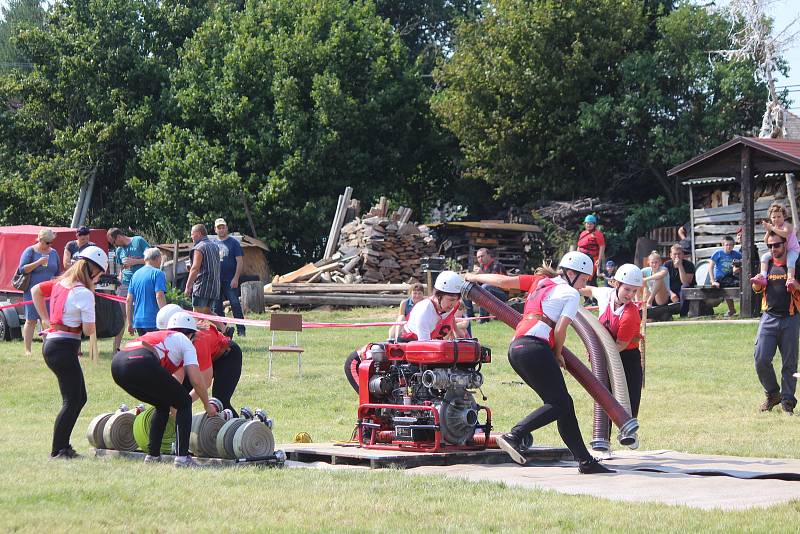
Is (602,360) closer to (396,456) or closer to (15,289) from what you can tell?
(396,456)

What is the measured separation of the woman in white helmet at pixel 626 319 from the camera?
429 inches

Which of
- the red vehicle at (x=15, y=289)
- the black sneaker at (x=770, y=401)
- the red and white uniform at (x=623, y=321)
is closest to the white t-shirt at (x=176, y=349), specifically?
the red and white uniform at (x=623, y=321)

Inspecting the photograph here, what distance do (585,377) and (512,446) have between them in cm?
92

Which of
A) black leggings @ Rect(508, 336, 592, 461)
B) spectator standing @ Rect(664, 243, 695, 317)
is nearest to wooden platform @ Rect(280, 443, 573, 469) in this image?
black leggings @ Rect(508, 336, 592, 461)

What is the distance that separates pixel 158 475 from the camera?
8992 mm

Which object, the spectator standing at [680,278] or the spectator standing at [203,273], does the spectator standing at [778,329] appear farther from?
the spectator standing at [680,278]

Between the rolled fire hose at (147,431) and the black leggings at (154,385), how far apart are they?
1.45 ft

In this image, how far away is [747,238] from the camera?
2242 centimetres

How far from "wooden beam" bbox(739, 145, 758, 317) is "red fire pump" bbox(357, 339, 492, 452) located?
1258cm

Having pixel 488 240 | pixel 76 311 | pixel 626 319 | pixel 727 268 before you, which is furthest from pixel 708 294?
pixel 76 311

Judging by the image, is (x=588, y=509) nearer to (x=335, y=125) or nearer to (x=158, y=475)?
(x=158, y=475)

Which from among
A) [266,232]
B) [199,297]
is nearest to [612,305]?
[199,297]

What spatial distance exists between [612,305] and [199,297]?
8806mm

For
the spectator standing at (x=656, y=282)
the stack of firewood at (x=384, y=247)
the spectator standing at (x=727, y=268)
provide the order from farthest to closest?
1. the stack of firewood at (x=384, y=247)
2. the spectator standing at (x=727, y=268)
3. the spectator standing at (x=656, y=282)
